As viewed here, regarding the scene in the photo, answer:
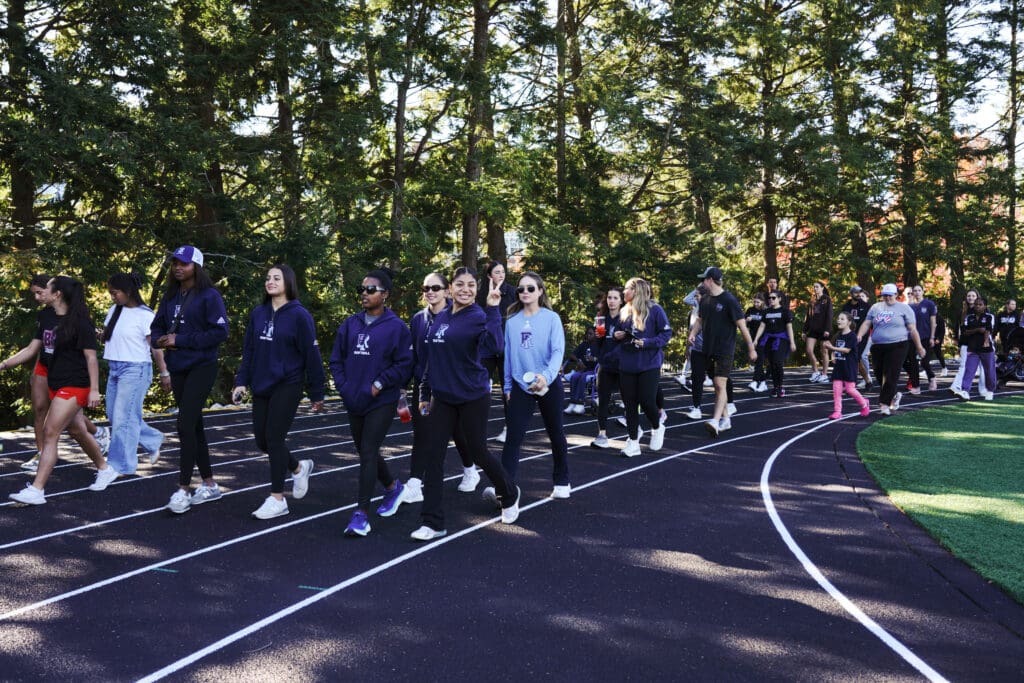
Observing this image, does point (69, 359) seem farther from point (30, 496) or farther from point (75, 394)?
point (30, 496)

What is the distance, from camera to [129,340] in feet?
26.0

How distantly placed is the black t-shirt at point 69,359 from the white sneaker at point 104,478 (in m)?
0.98

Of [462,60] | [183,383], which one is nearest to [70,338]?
[183,383]

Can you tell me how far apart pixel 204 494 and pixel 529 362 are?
2.98 meters

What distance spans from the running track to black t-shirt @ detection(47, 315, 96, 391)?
1.04m

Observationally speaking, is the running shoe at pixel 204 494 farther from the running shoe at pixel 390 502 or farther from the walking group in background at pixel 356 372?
the running shoe at pixel 390 502

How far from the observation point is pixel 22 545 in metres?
6.02

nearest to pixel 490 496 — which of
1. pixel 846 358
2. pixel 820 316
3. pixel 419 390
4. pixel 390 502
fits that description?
pixel 390 502

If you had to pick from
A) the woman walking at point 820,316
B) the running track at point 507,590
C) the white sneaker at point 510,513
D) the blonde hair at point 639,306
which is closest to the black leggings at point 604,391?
the blonde hair at point 639,306

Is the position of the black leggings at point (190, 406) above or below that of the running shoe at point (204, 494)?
above

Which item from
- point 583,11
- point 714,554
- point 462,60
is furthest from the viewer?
point 583,11

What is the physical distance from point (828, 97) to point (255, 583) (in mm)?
26990

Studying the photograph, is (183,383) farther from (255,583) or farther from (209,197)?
(209,197)

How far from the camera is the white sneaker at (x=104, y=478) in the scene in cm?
779
